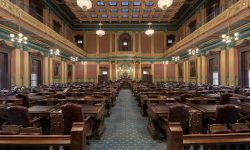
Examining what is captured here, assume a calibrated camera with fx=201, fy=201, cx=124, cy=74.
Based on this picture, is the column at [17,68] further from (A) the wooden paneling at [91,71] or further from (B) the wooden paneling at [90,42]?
(B) the wooden paneling at [90,42]

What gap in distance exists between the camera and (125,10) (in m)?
22.7

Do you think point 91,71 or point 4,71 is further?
point 91,71

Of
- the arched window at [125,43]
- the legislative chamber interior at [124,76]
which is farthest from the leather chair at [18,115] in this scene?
the arched window at [125,43]

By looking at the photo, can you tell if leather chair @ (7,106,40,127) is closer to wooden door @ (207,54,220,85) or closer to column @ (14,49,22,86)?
column @ (14,49,22,86)

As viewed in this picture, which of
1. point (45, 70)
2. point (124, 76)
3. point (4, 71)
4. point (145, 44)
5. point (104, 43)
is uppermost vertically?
point (104, 43)

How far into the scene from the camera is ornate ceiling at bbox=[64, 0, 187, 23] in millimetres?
20203

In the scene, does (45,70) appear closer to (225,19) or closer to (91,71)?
(91,71)

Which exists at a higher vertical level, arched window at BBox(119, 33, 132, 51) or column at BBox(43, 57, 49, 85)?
arched window at BBox(119, 33, 132, 51)

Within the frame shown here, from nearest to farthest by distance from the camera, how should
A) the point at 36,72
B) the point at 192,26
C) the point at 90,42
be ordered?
the point at 36,72, the point at 192,26, the point at 90,42

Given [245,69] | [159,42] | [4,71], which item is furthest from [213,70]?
[4,71]

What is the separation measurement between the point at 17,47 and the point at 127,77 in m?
17.3

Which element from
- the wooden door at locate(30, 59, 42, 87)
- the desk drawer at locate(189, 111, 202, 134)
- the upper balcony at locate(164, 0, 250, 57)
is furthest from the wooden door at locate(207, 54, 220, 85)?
the wooden door at locate(30, 59, 42, 87)

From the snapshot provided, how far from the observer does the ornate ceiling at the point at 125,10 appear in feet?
66.3

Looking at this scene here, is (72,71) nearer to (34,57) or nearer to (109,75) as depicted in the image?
(109,75)
